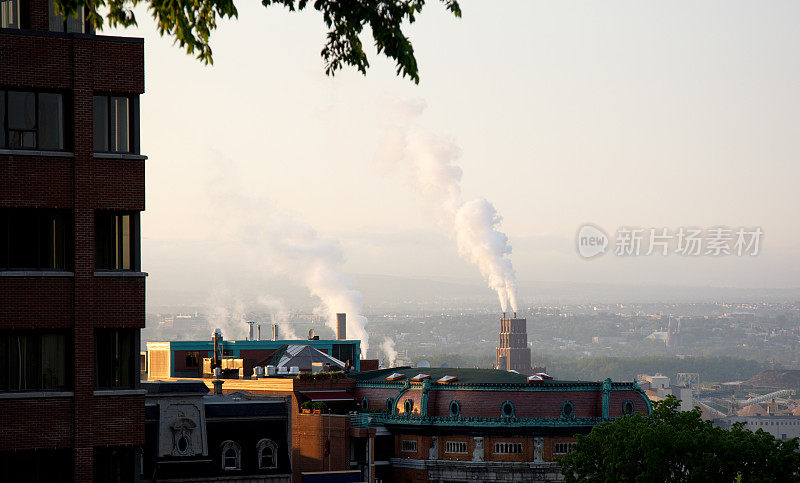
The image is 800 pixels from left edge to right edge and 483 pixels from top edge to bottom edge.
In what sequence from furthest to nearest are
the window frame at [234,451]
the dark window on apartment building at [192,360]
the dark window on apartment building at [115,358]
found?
the dark window on apartment building at [192,360] < the window frame at [234,451] < the dark window on apartment building at [115,358]

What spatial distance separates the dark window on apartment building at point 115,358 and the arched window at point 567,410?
229ft

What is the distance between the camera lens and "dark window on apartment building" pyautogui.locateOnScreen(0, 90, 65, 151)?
40469 millimetres

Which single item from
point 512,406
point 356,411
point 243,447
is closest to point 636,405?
point 512,406

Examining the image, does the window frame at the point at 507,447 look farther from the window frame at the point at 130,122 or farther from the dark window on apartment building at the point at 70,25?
the dark window on apartment building at the point at 70,25

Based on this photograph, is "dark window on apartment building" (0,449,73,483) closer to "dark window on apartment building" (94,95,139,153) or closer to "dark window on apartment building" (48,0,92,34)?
"dark window on apartment building" (94,95,139,153)

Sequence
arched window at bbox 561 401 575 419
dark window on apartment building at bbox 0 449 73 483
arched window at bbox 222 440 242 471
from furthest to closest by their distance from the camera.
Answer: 1. arched window at bbox 561 401 575 419
2. arched window at bbox 222 440 242 471
3. dark window on apartment building at bbox 0 449 73 483

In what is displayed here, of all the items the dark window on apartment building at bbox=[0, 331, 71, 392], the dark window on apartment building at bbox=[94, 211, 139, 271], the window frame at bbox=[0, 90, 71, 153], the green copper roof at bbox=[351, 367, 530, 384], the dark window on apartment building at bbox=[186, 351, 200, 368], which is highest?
the window frame at bbox=[0, 90, 71, 153]

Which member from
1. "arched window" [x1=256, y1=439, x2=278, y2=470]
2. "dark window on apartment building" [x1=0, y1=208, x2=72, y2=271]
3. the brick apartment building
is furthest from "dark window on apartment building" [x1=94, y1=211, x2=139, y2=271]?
"arched window" [x1=256, y1=439, x2=278, y2=470]

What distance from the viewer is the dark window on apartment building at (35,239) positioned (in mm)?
40375

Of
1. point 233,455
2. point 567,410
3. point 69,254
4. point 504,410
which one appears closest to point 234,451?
point 233,455

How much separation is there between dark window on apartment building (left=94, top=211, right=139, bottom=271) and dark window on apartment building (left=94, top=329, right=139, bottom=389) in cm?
214

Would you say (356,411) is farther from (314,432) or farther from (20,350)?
(20,350)

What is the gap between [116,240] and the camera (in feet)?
137

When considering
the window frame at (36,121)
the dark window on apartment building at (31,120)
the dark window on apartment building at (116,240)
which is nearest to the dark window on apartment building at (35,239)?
the dark window on apartment building at (116,240)
